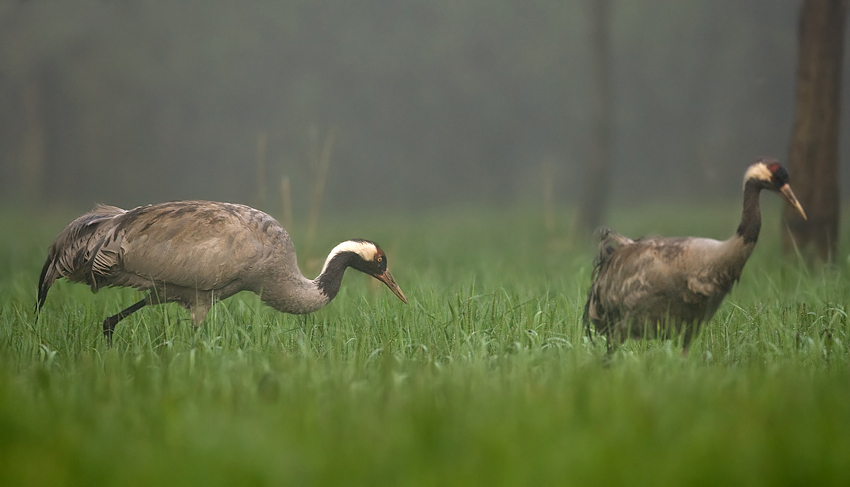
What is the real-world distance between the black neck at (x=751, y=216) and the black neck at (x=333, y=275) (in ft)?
9.13

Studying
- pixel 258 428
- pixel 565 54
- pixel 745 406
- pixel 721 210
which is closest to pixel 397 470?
pixel 258 428

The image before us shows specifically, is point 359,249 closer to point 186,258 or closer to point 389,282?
point 389,282

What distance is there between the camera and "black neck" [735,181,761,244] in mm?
4418

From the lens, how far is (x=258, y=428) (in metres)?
2.51

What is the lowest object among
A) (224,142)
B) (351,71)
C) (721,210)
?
(721,210)

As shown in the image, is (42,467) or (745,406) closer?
(42,467)

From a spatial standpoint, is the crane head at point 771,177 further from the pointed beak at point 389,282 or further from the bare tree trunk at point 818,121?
the bare tree trunk at point 818,121

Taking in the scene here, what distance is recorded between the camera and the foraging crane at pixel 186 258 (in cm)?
516

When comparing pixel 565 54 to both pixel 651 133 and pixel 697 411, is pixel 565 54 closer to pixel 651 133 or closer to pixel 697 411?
pixel 651 133

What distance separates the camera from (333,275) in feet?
18.6

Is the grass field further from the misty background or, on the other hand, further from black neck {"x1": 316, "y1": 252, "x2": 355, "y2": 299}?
the misty background

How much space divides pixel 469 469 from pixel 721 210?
2251 centimetres

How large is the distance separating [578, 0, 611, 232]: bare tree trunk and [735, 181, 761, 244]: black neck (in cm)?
1046

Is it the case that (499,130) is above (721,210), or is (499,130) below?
above
